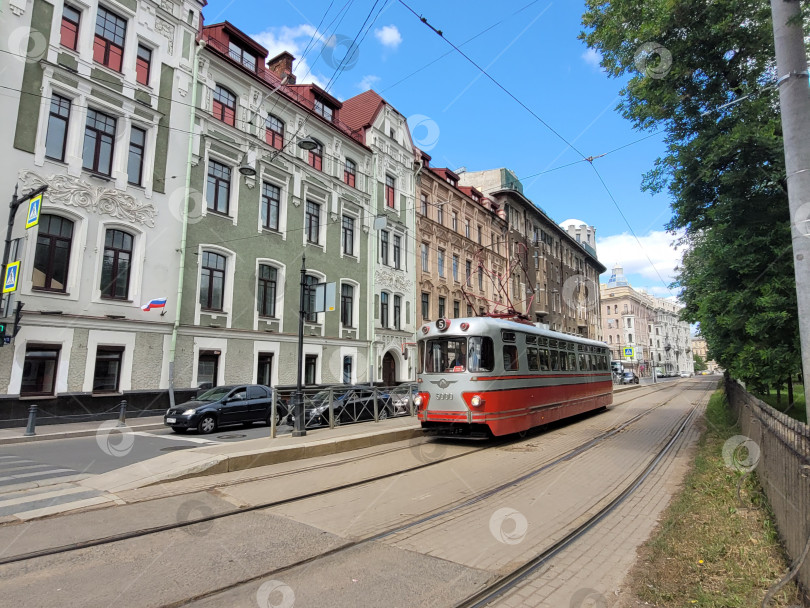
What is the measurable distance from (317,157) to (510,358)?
61.8ft

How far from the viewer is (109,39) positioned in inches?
713

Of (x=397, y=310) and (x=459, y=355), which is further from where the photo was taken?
(x=397, y=310)

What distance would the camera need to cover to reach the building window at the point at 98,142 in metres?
17.2

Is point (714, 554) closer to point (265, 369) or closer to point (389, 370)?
point (265, 369)

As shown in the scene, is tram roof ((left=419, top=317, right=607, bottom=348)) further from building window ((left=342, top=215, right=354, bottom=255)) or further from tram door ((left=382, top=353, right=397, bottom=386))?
tram door ((left=382, top=353, right=397, bottom=386))

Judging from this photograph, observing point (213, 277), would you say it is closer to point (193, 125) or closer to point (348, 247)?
point (193, 125)

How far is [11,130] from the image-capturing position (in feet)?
50.2

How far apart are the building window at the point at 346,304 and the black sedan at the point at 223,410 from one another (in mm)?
9952

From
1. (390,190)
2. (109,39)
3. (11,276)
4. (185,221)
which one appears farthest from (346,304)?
(109,39)

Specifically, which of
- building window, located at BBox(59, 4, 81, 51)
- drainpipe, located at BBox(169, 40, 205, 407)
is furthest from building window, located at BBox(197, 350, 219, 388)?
building window, located at BBox(59, 4, 81, 51)

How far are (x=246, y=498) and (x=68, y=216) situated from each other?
14709 millimetres

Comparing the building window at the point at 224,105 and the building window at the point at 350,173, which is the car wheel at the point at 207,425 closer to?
the building window at the point at 224,105

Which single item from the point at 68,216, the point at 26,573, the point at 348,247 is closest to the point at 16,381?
the point at 68,216

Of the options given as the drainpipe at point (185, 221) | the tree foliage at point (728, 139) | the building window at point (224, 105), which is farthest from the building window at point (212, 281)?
the tree foliage at point (728, 139)
